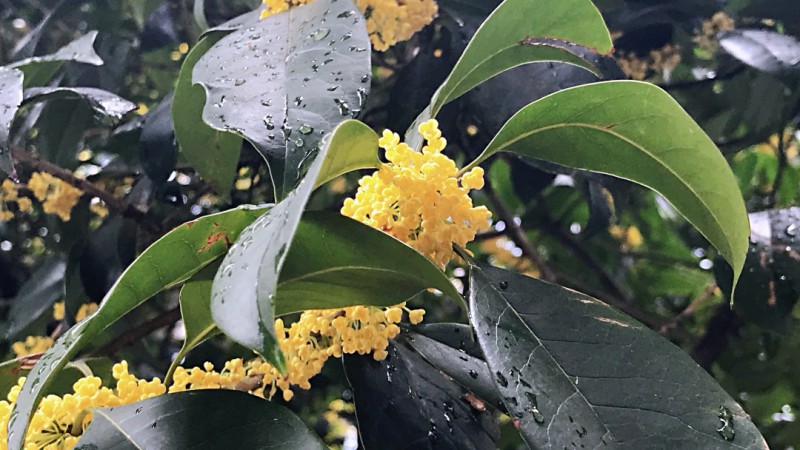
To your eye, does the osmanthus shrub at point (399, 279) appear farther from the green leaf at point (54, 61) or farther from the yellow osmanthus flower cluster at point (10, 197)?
the yellow osmanthus flower cluster at point (10, 197)

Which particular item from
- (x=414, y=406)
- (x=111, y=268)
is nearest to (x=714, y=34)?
(x=414, y=406)

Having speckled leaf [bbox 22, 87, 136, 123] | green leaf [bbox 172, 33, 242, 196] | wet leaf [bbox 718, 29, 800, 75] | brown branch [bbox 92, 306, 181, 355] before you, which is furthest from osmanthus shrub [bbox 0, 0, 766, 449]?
wet leaf [bbox 718, 29, 800, 75]

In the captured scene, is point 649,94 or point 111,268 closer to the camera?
point 649,94

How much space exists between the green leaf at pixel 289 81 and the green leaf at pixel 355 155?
0.07 feet

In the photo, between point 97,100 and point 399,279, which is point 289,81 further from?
point 97,100

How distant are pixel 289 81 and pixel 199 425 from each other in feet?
0.82

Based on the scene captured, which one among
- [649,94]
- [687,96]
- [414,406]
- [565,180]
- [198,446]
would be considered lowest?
[565,180]

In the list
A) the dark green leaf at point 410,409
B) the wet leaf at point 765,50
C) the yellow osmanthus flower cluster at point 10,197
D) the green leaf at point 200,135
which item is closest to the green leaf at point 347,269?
the dark green leaf at point 410,409

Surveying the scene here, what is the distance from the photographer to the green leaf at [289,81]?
0.46m

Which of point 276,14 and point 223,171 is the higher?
point 276,14

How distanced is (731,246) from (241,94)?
0.36m

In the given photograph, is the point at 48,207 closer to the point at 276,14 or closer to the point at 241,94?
the point at 276,14

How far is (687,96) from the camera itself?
4.21ft

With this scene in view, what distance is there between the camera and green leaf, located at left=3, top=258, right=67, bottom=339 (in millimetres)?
1099
